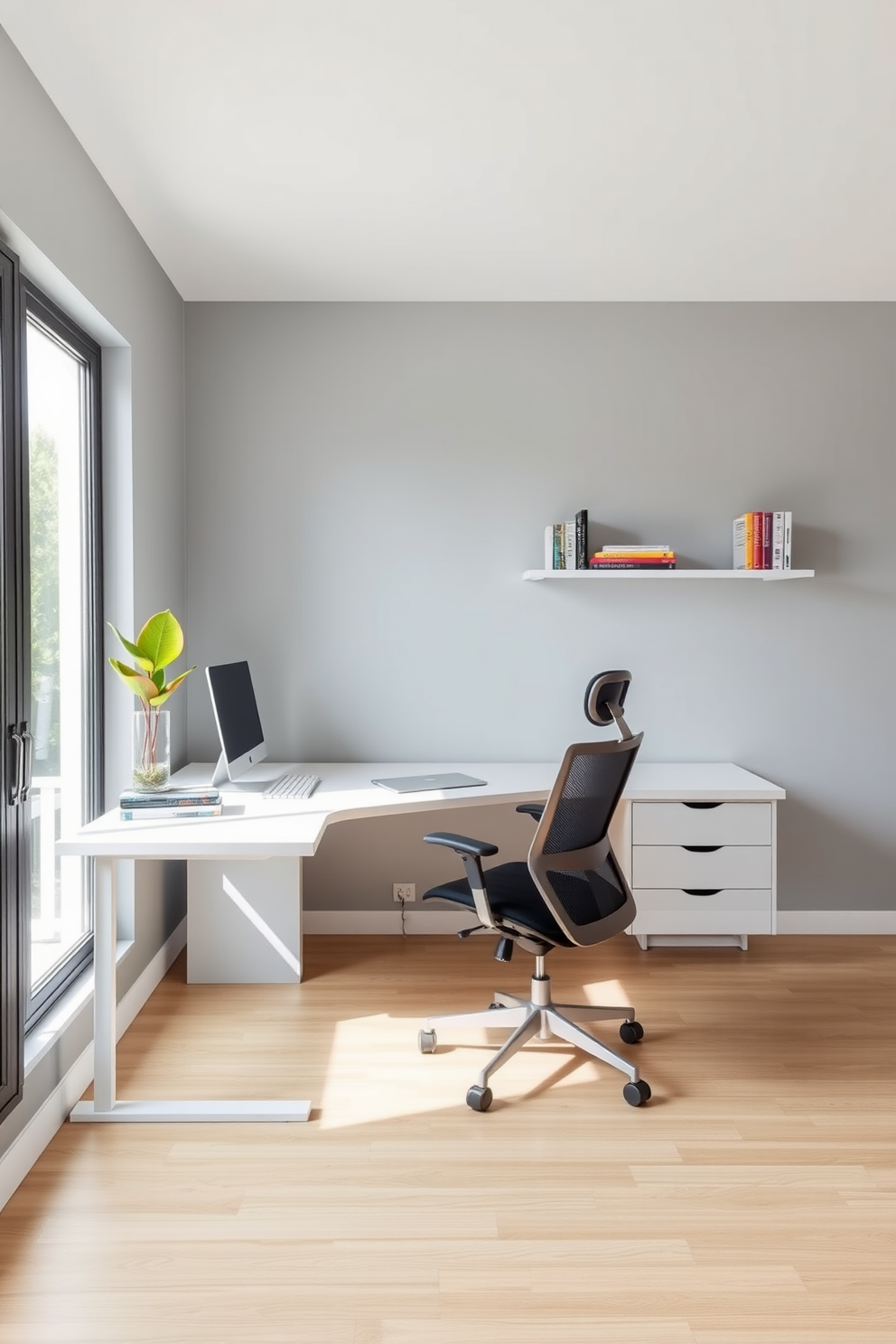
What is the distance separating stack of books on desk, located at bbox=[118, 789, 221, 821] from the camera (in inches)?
104

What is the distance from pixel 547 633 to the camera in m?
4.12

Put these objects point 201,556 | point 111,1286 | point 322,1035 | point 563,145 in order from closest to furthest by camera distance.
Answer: point 111,1286, point 563,145, point 322,1035, point 201,556

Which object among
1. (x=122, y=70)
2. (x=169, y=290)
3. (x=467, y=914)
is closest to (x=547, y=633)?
(x=467, y=914)

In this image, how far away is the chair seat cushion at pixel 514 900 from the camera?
2652 mm

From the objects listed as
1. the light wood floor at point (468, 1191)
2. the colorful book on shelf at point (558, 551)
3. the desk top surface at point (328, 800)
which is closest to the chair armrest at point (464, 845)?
the desk top surface at point (328, 800)

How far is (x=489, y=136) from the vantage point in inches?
106

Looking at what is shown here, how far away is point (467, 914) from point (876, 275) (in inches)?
124

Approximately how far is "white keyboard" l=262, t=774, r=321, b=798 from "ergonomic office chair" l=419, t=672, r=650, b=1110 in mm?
616

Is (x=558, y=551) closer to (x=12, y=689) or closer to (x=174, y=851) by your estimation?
(x=174, y=851)

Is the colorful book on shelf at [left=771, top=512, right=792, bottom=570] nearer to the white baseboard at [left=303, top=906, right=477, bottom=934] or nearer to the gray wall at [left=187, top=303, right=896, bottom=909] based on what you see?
the gray wall at [left=187, top=303, right=896, bottom=909]

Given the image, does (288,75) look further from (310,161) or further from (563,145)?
(563,145)

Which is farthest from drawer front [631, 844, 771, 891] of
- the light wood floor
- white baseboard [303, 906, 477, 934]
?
white baseboard [303, 906, 477, 934]

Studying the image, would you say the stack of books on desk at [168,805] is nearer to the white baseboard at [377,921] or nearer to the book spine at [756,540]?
the white baseboard at [377,921]

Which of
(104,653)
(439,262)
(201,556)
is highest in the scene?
(439,262)
